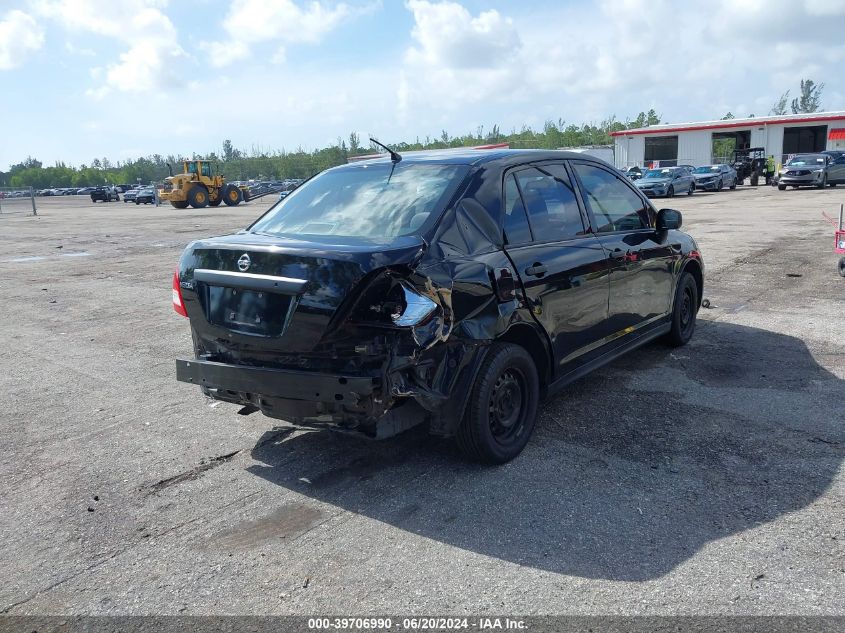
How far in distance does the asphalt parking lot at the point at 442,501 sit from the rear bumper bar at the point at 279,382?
0.60 metres

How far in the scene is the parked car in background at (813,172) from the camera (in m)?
33.5

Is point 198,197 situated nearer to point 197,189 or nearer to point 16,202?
point 197,189

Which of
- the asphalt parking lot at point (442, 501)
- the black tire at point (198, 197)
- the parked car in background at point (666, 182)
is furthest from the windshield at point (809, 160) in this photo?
the asphalt parking lot at point (442, 501)

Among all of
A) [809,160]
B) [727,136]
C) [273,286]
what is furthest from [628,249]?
[727,136]

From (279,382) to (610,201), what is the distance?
119 inches

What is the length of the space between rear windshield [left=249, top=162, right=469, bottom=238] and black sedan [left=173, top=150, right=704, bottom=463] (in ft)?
0.04

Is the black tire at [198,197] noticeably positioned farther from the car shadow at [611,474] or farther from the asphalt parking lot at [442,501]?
the car shadow at [611,474]

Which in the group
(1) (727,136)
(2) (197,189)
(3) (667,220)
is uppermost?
(1) (727,136)

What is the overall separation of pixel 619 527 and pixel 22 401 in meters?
4.71

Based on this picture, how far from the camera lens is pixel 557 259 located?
464cm

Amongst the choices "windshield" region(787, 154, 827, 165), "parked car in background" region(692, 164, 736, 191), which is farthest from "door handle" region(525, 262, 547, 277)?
"parked car in background" region(692, 164, 736, 191)

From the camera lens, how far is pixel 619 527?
3.56 m

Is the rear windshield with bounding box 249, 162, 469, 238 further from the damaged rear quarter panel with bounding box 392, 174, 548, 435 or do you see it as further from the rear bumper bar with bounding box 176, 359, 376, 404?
the rear bumper bar with bounding box 176, 359, 376, 404

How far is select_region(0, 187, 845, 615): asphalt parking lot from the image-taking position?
3102mm
